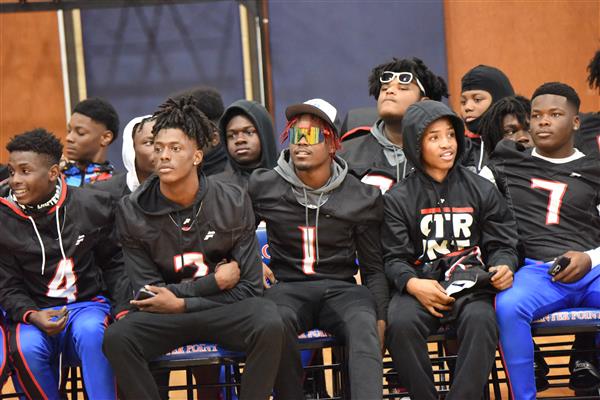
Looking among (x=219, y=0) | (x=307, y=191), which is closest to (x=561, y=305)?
(x=307, y=191)

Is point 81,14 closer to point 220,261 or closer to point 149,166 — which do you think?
point 149,166

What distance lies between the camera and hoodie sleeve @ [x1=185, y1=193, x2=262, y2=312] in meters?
3.46

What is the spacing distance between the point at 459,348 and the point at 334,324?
498 millimetres

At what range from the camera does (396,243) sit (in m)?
3.67

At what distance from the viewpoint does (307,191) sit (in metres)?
3.77

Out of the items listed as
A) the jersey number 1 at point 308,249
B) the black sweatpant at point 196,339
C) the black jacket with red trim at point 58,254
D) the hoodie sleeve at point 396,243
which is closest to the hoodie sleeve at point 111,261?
the black jacket with red trim at point 58,254

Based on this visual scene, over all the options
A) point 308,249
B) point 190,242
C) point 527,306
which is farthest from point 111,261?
point 527,306

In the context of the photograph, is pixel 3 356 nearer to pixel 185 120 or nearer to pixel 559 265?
pixel 185 120

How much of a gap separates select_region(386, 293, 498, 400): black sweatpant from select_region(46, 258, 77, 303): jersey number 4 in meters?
1.37

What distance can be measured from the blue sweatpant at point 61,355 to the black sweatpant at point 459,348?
1134mm

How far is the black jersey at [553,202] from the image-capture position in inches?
149

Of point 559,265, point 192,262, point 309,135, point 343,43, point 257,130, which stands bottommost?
point 559,265

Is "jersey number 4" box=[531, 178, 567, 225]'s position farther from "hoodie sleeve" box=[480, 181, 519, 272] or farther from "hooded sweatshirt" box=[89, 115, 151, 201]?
"hooded sweatshirt" box=[89, 115, 151, 201]

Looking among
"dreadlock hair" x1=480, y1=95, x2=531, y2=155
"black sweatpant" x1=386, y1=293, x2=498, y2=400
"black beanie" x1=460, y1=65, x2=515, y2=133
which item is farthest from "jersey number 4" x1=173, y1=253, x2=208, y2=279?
"black beanie" x1=460, y1=65, x2=515, y2=133
